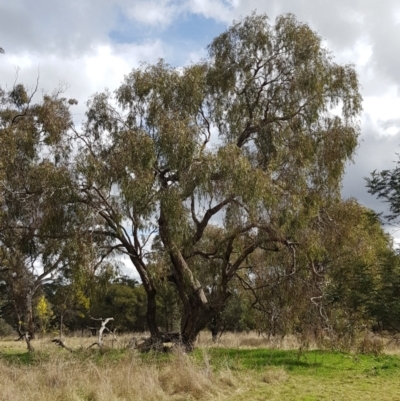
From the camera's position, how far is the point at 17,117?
47.0ft

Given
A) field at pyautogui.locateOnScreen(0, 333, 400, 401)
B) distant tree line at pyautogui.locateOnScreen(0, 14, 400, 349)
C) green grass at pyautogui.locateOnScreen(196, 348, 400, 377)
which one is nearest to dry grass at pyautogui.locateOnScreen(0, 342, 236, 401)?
field at pyautogui.locateOnScreen(0, 333, 400, 401)

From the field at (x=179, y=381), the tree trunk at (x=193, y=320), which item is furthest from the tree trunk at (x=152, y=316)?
the field at (x=179, y=381)

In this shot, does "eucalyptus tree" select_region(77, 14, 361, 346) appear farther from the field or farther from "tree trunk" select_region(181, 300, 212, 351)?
the field

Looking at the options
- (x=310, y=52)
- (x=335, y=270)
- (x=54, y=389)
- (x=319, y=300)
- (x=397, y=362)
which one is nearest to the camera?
(x=54, y=389)

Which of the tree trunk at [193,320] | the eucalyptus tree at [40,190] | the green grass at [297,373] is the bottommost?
the green grass at [297,373]

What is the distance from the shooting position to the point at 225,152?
10922 mm

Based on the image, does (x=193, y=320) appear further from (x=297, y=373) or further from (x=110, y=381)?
(x=110, y=381)

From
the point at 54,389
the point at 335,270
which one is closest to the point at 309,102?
the point at 335,270

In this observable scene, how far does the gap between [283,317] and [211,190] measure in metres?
3.64

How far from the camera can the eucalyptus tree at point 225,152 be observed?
435 inches

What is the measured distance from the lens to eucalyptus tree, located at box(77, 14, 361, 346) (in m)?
11.1

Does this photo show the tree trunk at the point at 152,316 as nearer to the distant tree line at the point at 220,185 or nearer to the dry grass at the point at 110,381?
the distant tree line at the point at 220,185

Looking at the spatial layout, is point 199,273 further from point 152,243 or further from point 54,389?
point 54,389

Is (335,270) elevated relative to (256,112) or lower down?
lower down
